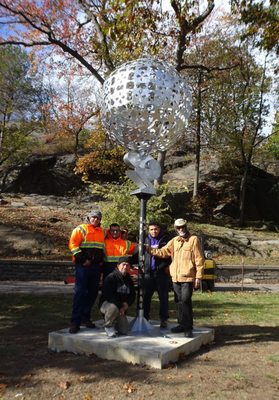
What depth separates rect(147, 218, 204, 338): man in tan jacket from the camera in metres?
6.37

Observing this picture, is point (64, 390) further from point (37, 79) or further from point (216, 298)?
point (37, 79)

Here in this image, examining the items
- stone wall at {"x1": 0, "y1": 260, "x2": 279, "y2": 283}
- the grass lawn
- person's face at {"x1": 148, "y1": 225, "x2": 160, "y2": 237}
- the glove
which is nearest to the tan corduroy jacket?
person's face at {"x1": 148, "y1": 225, "x2": 160, "y2": 237}

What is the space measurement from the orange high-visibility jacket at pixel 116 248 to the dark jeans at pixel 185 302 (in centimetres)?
86

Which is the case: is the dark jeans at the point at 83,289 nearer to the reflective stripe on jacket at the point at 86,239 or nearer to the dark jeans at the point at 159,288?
the reflective stripe on jacket at the point at 86,239

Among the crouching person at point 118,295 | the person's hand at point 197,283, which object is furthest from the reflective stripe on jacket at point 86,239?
the person's hand at point 197,283

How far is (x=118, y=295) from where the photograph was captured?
6273 mm

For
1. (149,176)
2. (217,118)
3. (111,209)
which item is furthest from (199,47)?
(149,176)

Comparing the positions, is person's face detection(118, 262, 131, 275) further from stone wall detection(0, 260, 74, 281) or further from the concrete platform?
stone wall detection(0, 260, 74, 281)

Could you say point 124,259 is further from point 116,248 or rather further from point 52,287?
point 52,287

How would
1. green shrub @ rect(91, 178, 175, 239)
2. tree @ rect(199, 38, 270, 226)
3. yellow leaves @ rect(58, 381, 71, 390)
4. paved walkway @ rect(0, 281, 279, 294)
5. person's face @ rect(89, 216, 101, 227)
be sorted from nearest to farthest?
yellow leaves @ rect(58, 381, 71, 390)
person's face @ rect(89, 216, 101, 227)
paved walkway @ rect(0, 281, 279, 294)
green shrub @ rect(91, 178, 175, 239)
tree @ rect(199, 38, 270, 226)

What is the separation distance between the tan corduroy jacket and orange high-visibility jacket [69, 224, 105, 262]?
1.11m

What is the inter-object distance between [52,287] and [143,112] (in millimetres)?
8495

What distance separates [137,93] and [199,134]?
22.0m

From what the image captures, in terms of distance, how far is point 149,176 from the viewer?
6703mm
